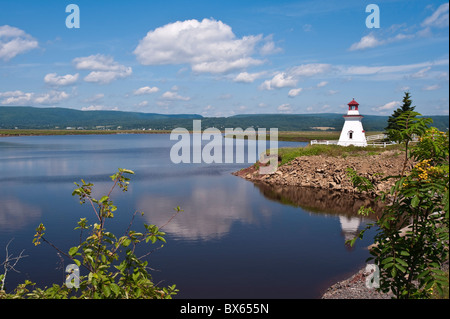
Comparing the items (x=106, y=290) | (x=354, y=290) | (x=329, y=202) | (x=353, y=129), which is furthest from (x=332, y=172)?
(x=106, y=290)

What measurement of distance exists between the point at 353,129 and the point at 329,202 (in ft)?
77.0

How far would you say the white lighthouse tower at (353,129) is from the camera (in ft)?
172

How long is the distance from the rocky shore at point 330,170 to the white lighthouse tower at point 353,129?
24.1 feet

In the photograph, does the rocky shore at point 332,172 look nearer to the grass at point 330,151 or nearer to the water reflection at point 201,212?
the grass at point 330,151

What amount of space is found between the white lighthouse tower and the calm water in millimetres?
17709

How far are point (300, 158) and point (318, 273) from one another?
3114 cm

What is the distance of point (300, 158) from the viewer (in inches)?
1842

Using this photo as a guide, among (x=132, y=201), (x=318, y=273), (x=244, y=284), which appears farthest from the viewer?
(x=132, y=201)

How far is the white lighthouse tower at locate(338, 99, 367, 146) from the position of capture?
52359 mm

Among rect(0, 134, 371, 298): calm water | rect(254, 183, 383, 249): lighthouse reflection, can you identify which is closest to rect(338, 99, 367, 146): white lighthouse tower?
rect(254, 183, 383, 249): lighthouse reflection

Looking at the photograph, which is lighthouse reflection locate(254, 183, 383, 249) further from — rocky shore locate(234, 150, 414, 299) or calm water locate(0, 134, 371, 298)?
rocky shore locate(234, 150, 414, 299)
